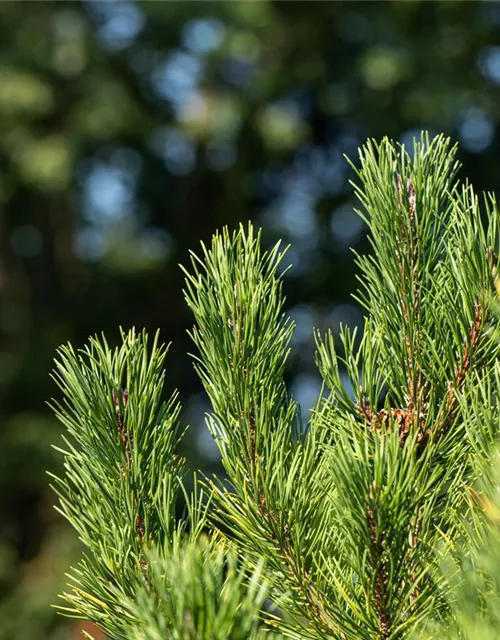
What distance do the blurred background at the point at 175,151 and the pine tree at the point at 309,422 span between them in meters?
6.19

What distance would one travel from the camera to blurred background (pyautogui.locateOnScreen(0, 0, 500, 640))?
8.19m

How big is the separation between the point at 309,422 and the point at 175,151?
9161mm

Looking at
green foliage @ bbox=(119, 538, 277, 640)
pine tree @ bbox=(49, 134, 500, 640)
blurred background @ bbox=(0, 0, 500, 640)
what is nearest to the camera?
green foliage @ bbox=(119, 538, 277, 640)

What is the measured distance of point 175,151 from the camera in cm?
1009

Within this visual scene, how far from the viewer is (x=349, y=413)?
Answer: 44.1 inches

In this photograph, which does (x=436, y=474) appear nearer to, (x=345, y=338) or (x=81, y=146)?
(x=345, y=338)

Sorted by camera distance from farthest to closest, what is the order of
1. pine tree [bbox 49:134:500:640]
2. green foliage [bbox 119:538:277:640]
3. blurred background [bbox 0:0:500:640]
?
blurred background [bbox 0:0:500:640], pine tree [bbox 49:134:500:640], green foliage [bbox 119:538:277:640]

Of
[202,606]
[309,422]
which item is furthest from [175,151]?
[202,606]

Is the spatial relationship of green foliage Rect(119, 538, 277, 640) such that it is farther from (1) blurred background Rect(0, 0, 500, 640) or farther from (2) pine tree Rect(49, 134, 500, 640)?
(1) blurred background Rect(0, 0, 500, 640)

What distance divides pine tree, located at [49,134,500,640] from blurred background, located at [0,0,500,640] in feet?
20.3

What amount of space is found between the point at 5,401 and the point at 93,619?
8111mm

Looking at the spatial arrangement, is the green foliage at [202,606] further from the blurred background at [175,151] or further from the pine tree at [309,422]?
the blurred background at [175,151]

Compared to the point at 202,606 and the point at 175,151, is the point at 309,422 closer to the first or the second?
the point at 202,606

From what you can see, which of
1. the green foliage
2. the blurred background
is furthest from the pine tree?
the blurred background
